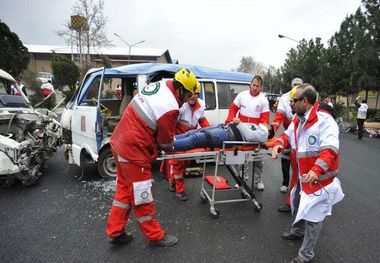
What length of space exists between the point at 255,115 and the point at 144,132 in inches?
95.6

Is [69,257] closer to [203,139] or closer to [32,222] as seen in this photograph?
[32,222]

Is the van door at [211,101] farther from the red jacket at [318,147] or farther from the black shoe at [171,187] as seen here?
the red jacket at [318,147]

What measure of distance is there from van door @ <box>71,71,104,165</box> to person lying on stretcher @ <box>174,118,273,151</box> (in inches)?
73.6

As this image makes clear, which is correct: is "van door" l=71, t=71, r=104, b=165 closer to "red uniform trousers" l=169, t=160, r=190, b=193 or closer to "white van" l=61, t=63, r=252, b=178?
"white van" l=61, t=63, r=252, b=178

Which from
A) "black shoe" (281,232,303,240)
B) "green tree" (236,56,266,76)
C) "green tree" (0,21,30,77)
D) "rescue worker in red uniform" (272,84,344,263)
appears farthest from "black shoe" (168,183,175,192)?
"green tree" (236,56,266,76)

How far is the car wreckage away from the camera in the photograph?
4679 millimetres

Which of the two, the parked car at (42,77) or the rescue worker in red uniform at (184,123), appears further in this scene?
the parked car at (42,77)

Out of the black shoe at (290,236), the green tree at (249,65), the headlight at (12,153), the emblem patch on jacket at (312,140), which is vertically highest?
the green tree at (249,65)

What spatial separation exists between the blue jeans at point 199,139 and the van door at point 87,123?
1.87 metres

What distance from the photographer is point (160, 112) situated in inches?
115

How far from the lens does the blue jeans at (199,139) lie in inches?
154

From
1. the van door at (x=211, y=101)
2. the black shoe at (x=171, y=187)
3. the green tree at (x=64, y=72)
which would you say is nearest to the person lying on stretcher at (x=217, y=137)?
the black shoe at (x=171, y=187)

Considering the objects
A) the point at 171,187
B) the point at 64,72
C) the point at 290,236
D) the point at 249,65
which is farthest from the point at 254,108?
the point at 249,65

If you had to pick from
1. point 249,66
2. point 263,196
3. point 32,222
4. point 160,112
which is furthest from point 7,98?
point 249,66
